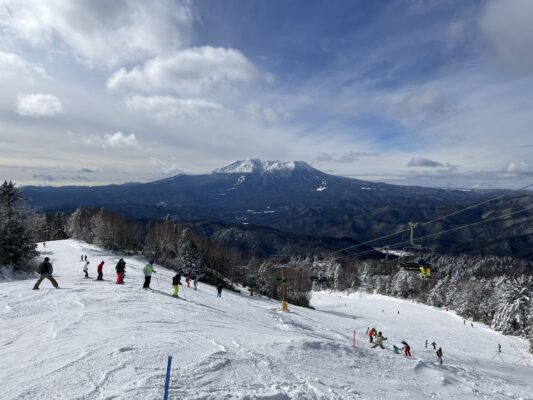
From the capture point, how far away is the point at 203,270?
240ft

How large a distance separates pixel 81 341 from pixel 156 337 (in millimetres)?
2243

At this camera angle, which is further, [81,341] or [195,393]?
[81,341]

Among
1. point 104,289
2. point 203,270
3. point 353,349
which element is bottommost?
point 203,270

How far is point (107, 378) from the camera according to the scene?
791 cm

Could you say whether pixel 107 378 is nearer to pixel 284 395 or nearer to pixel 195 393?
pixel 195 393

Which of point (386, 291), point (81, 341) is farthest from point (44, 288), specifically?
point (386, 291)

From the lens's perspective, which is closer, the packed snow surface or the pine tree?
the packed snow surface

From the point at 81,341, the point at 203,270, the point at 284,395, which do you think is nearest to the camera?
the point at 284,395

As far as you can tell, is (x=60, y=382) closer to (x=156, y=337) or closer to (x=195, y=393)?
(x=195, y=393)

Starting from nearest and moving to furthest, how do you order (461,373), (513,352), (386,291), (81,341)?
(81,341) → (461,373) → (513,352) → (386,291)

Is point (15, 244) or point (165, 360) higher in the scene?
point (165, 360)

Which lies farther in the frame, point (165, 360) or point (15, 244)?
point (15, 244)

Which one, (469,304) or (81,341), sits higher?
(81,341)

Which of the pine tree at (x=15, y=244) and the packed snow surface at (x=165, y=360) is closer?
the packed snow surface at (x=165, y=360)
